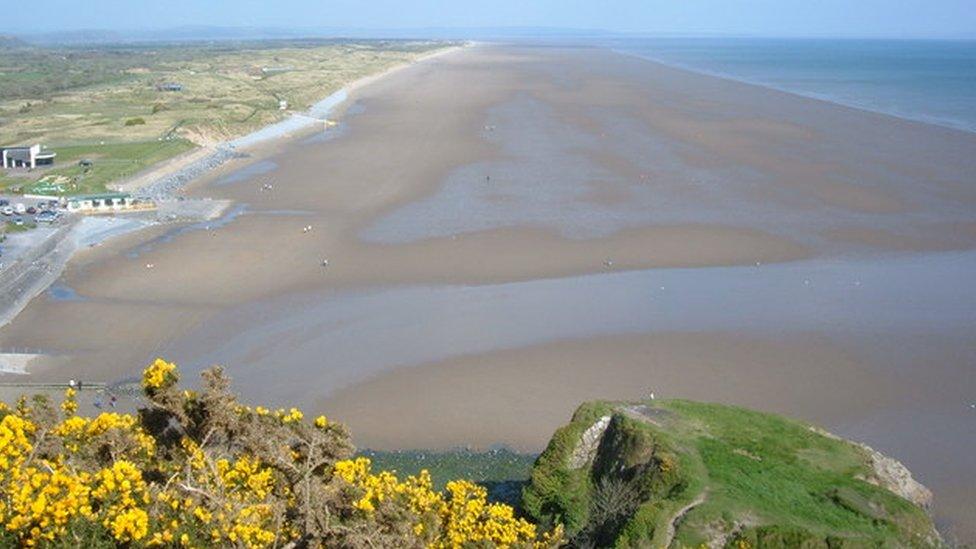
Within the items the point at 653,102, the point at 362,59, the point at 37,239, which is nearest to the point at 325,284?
the point at 37,239

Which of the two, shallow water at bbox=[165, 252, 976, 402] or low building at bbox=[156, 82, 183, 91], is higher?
low building at bbox=[156, 82, 183, 91]

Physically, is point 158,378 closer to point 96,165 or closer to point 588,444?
point 588,444

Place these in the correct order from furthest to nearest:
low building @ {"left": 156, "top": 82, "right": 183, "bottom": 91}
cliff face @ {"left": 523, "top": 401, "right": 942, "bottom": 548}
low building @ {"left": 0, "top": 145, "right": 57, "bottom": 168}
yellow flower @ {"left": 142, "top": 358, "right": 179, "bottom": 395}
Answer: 1. low building @ {"left": 156, "top": 82, "right": 183, "bottom": 91}
2. low building @ {"left": 0, "top": 145, "right": 57, "bottom": 168}
3. cliff face @ {"left": 523, "top": 401, "right": 942, "bottom": 548}
4. yellow flower @ {"left": 142, "top": 358, "right": 179, "bottom": 395}

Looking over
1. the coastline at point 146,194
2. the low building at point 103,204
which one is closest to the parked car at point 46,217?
the coastline at point 146,194

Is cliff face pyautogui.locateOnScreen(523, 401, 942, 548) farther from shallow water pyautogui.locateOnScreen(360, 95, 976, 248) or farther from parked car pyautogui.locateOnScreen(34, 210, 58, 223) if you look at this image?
parked car pyautogui.locateOnScreen(34, 210, 58, 223)

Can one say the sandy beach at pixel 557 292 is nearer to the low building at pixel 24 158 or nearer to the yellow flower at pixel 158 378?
the low building at pixel 24 158

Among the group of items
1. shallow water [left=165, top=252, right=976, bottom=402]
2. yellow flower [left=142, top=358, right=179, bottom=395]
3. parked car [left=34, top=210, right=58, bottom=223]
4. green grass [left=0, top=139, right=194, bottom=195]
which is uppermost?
yellow flower [left=142, top=358, right=179, bottom=395]

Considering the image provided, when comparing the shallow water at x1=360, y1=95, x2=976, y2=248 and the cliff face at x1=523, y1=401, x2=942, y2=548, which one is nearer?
the cliff face at x1=523, y1=401, x2=942, y2=548

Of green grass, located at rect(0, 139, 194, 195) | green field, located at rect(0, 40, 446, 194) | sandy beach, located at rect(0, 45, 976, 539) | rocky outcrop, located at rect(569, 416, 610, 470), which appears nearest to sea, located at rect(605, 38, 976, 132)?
sandy beach, located at rect(0, 45, 976, 539)
